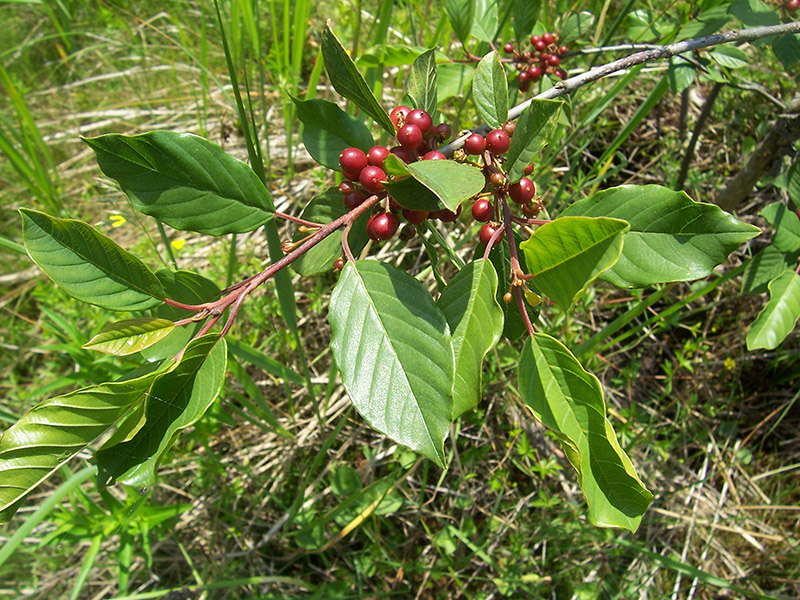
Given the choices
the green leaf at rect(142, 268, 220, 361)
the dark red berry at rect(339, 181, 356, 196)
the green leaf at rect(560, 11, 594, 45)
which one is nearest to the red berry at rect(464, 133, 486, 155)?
the dark red berry at rect(339, 181, 356, 196)

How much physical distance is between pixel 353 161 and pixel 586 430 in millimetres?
585

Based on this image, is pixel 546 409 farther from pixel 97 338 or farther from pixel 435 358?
pixel 97 338

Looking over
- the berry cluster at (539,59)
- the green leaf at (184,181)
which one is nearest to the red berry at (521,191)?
the green leaf at (184,181)

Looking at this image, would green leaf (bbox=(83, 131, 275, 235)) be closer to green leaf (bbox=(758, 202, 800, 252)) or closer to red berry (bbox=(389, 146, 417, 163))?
red berry (bbox=(389, 146, 417, 163))

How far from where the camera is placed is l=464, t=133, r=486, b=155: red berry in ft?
2.94

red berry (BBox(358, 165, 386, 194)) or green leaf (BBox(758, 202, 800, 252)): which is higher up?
red berry (BBox(358, 165, 386, 194))

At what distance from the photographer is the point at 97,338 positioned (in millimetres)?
782

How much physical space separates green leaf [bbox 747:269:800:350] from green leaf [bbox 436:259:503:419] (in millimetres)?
901

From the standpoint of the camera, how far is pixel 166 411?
78 cm

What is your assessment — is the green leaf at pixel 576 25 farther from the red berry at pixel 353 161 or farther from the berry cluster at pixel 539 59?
the red berry at pixel 353 161

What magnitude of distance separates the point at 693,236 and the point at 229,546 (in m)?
2.02

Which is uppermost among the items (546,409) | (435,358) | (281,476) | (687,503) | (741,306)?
(435,358)

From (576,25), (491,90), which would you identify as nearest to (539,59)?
(576,25)

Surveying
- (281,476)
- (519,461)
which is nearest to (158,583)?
(281,476)
